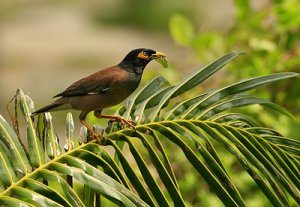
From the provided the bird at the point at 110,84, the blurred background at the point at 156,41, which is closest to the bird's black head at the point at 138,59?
the bird at the point at 110,84

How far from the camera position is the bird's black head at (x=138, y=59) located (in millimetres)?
3199

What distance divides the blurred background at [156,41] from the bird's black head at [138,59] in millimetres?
1079

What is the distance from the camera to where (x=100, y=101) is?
3232 mm

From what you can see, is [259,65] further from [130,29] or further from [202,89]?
[130,29]

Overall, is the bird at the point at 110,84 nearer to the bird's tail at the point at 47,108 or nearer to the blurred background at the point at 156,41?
the bird's tail at the point at 47,108

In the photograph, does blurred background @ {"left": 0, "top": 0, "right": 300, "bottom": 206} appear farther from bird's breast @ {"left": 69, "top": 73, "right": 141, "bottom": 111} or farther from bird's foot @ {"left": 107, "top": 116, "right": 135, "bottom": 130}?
bird's foot @ {"left": 107, "top": 116, "right": 135, "bottom": 130}

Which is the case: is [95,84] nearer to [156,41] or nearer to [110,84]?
[110,84]

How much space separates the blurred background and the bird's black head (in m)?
1.08

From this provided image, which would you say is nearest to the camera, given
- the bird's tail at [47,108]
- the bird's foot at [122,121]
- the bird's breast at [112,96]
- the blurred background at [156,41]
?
the bird's foot at [122,121]

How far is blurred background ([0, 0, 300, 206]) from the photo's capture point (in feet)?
16.5

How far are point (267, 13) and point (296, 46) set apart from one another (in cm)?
35

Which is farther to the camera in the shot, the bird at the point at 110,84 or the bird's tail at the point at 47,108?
the bird at the point at 110,84

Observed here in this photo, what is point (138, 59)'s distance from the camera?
127 inches

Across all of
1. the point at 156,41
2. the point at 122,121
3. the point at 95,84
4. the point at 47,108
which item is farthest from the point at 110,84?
the point at 156,41
